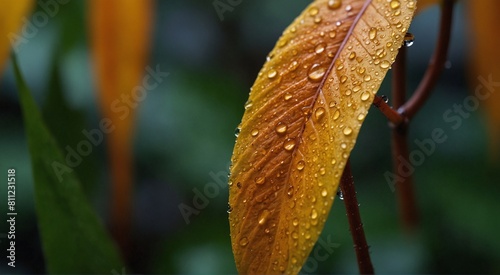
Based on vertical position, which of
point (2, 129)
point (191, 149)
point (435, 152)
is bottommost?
point (435, 152)

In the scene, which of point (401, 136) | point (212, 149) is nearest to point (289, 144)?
point (401, 136)

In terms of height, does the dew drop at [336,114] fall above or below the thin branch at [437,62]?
above

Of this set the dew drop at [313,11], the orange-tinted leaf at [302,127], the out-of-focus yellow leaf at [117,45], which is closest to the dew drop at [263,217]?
the orange-tinted leaf at [302,127]

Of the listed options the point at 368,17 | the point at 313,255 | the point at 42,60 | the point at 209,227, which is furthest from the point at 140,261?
the point at 368,17

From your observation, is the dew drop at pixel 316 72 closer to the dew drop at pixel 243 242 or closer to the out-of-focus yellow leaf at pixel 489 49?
the dew drop at pixel 243 242

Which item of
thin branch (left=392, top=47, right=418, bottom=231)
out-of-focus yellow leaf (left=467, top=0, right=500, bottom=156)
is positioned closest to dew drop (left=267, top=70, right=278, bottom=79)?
thin branch (left=392, top=47, right=418, bottom=231)

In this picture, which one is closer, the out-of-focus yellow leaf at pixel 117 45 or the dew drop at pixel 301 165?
the dew drop at pixel 301 165

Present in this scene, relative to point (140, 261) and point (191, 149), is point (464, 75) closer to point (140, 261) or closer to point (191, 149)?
point (191, 149)
